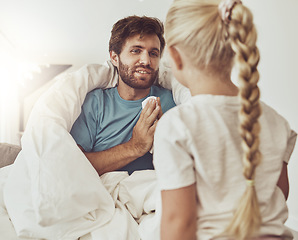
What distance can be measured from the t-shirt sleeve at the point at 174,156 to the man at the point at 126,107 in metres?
0.52

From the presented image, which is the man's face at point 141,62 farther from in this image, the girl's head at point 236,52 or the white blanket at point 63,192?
the girl's head at point 236,52

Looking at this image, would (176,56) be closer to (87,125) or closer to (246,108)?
(246,108)

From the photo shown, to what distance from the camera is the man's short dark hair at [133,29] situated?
1391mm

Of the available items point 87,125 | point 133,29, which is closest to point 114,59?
point 133,29

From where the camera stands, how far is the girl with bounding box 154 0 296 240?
58 cm

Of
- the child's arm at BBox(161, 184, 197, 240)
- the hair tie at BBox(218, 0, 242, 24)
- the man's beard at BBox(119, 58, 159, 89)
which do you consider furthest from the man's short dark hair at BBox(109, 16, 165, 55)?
the child's arm at BBox(161, 184, 197, 240)

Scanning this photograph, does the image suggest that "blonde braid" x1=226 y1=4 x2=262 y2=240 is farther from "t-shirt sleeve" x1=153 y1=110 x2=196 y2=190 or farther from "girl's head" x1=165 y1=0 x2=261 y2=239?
"t-shirt sleeve" x1=153 y1=110 x2=196 y2=190

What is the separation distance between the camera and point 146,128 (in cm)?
114

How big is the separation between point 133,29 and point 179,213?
A: 1015 millimetres

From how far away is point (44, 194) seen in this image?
2.91 feet

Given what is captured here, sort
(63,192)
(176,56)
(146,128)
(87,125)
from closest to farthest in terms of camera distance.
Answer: (176,56) < (63,192) < (146,128) < (87,125)

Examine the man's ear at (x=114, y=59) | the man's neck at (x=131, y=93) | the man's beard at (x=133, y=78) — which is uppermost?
the man's ear at (x=114, y=59)

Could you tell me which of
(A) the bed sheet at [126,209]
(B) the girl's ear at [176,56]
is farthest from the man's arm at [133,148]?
(B) the girl's ear at [176,56]

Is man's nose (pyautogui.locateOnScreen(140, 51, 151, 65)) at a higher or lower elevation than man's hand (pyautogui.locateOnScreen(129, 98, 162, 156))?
higher
